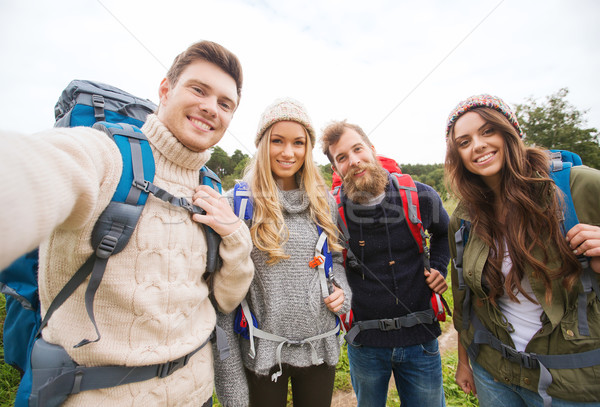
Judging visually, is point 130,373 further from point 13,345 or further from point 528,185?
point 528,185

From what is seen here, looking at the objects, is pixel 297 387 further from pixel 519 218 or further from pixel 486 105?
pixel 486 105

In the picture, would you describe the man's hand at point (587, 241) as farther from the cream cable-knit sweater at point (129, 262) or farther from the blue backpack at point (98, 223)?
the blue backpack at point (98, 223)

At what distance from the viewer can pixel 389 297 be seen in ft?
7.40

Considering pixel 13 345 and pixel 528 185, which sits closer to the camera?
pixel 13 345

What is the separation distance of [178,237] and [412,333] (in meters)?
2.06

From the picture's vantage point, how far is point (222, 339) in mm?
1561

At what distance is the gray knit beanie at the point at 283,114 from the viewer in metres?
2.08

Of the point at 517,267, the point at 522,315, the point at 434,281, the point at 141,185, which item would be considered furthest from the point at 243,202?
the point at 522,315

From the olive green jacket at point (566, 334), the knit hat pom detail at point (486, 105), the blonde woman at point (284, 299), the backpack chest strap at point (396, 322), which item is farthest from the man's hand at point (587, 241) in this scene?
the blonde woman at point (284, 299)

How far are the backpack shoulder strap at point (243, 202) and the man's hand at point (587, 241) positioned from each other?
6.54 ft

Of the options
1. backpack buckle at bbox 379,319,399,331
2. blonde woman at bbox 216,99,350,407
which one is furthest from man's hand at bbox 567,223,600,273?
blonde woman at bbox 216,99,350,407

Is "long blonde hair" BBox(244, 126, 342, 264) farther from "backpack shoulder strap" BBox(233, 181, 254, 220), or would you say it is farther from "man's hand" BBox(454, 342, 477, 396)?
"man's hand" BBox(454, 342, 477, 396)

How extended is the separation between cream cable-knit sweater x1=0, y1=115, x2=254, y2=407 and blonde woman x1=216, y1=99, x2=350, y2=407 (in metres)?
0.35

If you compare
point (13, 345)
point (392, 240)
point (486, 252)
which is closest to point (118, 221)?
point (13, 345)
